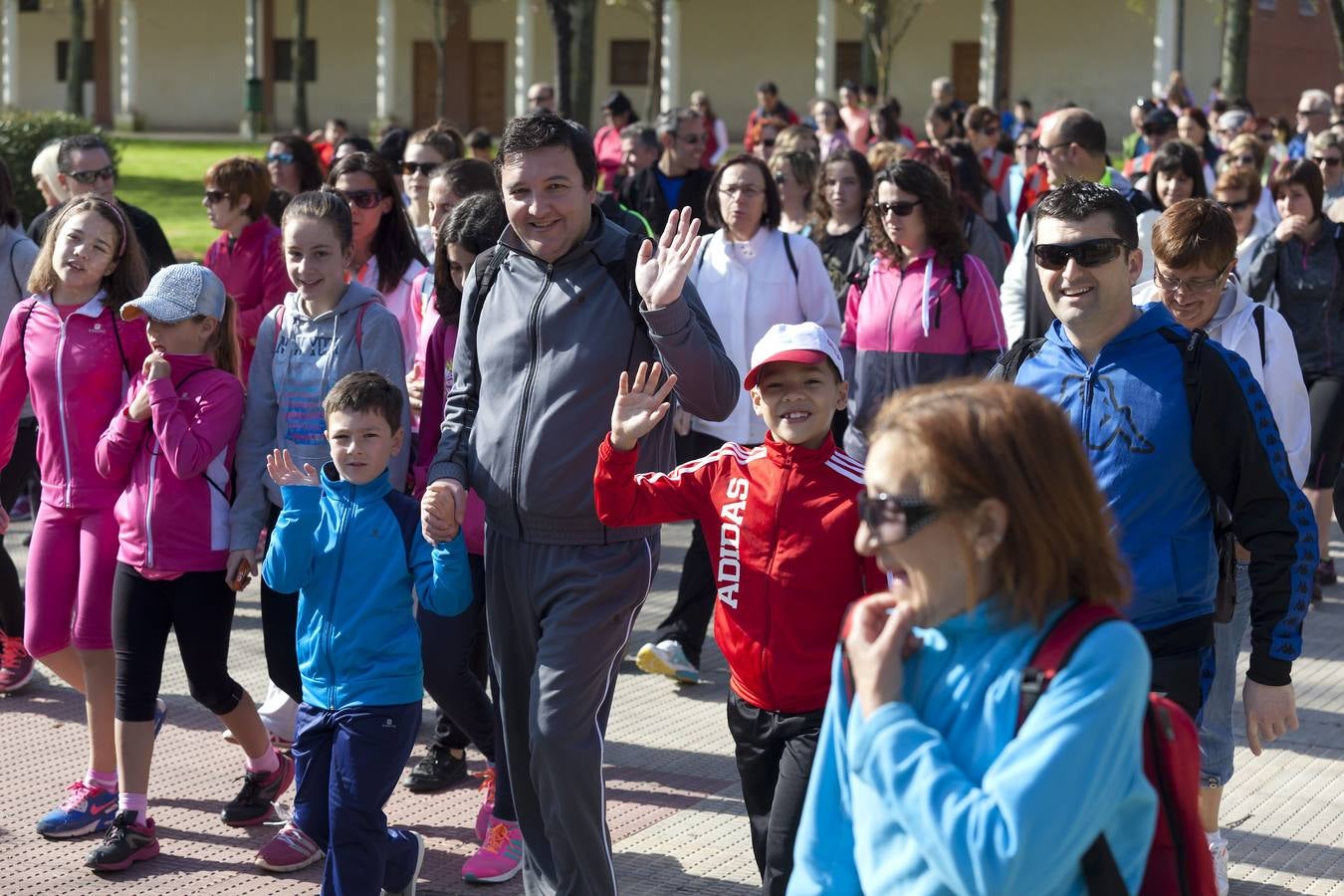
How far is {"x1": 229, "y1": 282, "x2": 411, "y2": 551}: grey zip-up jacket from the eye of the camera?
5.34 meters

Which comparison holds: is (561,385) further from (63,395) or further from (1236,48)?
(1236,48)

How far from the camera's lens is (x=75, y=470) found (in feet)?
18.0

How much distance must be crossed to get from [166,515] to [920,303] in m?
3.12

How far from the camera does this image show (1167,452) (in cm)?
379

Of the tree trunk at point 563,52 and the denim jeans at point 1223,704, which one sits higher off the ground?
the tree trunk at point 563,52

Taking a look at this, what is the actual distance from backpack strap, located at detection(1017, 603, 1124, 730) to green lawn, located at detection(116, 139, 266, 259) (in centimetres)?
1509

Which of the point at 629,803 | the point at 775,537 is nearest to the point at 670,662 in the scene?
the point at 629,803

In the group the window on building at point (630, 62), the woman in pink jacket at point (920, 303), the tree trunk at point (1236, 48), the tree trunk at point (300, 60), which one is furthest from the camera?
the window on building at point (630, 62)

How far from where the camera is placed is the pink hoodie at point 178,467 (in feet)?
16.9

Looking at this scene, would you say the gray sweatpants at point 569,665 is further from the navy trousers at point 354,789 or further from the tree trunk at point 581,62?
the tree trunk at point 581,62

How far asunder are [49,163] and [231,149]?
1248 inches

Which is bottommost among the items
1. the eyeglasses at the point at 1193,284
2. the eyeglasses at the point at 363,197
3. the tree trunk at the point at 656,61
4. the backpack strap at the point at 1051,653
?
the backpack strap at the point at 1051,653

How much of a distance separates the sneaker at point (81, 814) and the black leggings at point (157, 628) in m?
0.40

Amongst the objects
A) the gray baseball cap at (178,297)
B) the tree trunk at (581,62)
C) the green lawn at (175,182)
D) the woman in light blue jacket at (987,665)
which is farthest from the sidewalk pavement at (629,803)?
the tree trunk at (581,62)
